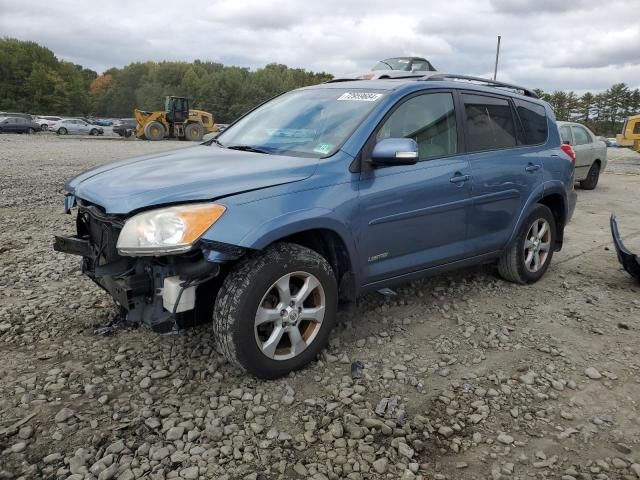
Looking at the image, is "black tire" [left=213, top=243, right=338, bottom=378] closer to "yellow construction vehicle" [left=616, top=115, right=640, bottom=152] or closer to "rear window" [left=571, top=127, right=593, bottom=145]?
"rear window" [left=571, top=127, right=593, bottom=145]

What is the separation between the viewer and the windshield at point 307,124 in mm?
3600

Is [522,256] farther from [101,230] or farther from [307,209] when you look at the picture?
[101,230]

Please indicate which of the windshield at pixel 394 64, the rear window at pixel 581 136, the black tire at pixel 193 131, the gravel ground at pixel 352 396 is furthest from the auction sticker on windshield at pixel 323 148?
the black tire at pixel 193 131

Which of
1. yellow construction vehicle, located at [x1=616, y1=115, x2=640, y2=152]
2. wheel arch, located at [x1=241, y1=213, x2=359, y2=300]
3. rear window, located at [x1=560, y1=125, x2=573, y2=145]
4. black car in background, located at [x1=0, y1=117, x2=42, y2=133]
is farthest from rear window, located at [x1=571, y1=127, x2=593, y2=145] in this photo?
black car in background, located at [x1=0, y1=117, x2=42, y2=133]

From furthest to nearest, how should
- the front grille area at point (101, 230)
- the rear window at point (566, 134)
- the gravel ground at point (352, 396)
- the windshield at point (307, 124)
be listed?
the rear window at point (566, 134), the windshield at point (307, 124), the front grille area at point (101, 230), the gravel ground at point (352, 396)

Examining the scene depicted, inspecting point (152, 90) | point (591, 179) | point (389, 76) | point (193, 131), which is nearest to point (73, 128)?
point (193, 131)

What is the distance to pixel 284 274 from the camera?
9.86 feet

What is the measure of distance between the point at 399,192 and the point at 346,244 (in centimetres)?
57

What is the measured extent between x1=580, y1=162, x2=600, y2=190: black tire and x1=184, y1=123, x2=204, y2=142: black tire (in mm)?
24758

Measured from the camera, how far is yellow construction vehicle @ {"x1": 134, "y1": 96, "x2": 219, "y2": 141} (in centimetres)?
3167

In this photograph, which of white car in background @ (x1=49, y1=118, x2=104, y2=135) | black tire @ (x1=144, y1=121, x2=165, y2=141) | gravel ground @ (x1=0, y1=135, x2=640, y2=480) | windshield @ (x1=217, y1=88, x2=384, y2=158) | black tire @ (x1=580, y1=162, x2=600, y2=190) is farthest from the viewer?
white car in background @ (x1=49, y1=118, x2=104, y2=135)

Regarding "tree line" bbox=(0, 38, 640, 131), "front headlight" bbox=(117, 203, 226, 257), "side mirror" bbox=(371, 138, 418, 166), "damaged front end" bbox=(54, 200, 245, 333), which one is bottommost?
"damaged front end" bbox=(54, 200, 245, 333)

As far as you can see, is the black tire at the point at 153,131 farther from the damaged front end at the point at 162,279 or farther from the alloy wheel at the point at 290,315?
the alloy wheel at the point at 290,315

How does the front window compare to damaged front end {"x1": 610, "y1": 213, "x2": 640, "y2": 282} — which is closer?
the front window
